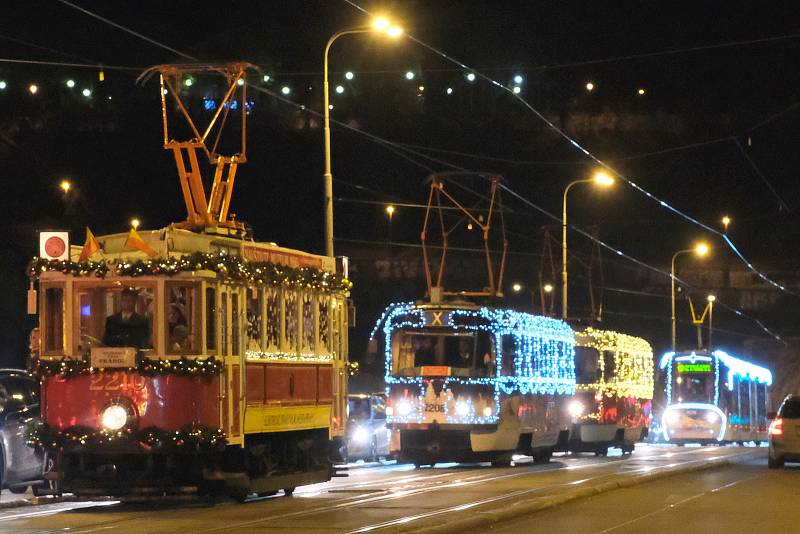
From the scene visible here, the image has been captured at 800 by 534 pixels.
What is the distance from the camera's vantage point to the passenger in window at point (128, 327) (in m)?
17.0

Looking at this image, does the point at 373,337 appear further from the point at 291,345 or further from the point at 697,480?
the point at 291,345

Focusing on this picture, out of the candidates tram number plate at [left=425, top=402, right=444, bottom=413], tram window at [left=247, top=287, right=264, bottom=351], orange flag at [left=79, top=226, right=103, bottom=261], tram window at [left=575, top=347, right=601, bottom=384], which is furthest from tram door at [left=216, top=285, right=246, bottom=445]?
tram window at [left=575, top=347, right=601, bottom=384]

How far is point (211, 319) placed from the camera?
1711 cm

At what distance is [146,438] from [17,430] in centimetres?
260

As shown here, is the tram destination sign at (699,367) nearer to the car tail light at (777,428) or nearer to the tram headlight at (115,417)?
the car tail light at (777,428)

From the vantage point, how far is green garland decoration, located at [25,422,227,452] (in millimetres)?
16641

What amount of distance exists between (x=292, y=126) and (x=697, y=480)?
69.3m

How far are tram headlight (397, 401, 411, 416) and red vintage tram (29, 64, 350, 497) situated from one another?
9.05 m

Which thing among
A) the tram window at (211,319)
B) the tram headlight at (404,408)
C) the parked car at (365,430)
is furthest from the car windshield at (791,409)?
the tram window at (211,319)

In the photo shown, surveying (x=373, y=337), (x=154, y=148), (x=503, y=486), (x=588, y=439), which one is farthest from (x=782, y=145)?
(x=503, y=486)

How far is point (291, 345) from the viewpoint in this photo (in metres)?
19.0

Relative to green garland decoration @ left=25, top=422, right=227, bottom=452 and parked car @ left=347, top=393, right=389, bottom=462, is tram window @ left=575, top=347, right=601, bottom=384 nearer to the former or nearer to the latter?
parked car @ left=347, top=393, right=389, bottom=462

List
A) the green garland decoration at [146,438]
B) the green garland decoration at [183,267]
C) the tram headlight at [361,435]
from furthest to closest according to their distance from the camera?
the tram headlight at [361,435], the green garland decoration at [183,267], the green garland decoration at [146,438]

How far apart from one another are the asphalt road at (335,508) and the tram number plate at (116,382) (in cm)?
142
